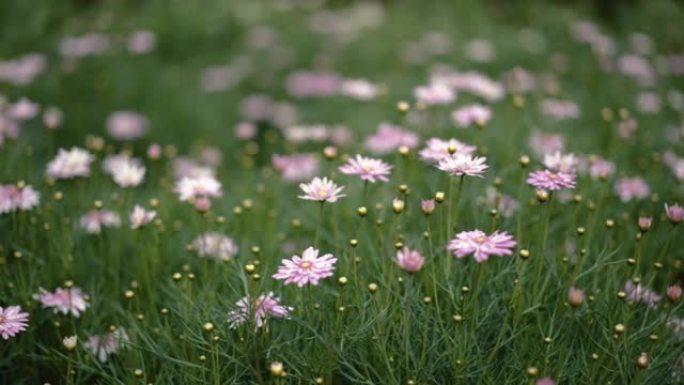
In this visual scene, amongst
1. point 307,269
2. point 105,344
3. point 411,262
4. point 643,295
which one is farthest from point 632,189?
point 105,344

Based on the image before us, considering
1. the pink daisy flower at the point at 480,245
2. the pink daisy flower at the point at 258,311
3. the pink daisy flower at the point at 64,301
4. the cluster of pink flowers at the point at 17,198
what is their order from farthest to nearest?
the cluster of pink flowers at the point at 17,198, the pink daisy flower at the point at 64,301, the pink daisy flower at the point at 258,311, the pink daisy flower at the point at 480,245

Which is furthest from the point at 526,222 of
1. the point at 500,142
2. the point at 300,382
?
the point at 300,382

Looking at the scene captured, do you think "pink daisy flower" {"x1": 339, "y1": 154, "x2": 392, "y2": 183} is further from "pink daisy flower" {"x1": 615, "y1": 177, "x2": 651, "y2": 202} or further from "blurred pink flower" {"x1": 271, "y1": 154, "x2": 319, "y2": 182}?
"pink daisy flower" {"x1": 615, "y1": 177, "x2": 651, "y2": 202}

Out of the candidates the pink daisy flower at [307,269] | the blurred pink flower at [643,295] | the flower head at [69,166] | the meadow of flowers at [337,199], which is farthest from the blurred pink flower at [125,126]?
the blurred pink flower at [643,295]

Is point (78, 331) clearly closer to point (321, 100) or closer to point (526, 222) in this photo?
point (526, 222)

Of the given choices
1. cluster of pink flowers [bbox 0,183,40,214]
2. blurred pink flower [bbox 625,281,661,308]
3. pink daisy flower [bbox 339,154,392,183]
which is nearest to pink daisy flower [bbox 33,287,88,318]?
cluster of pink flowers [bbox 0,183,40,214]

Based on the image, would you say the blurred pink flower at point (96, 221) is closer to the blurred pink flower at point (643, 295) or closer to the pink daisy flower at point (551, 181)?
the pink daisy flower at point (551, 181)

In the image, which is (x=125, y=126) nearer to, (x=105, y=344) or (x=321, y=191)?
(x=105, y=344)
